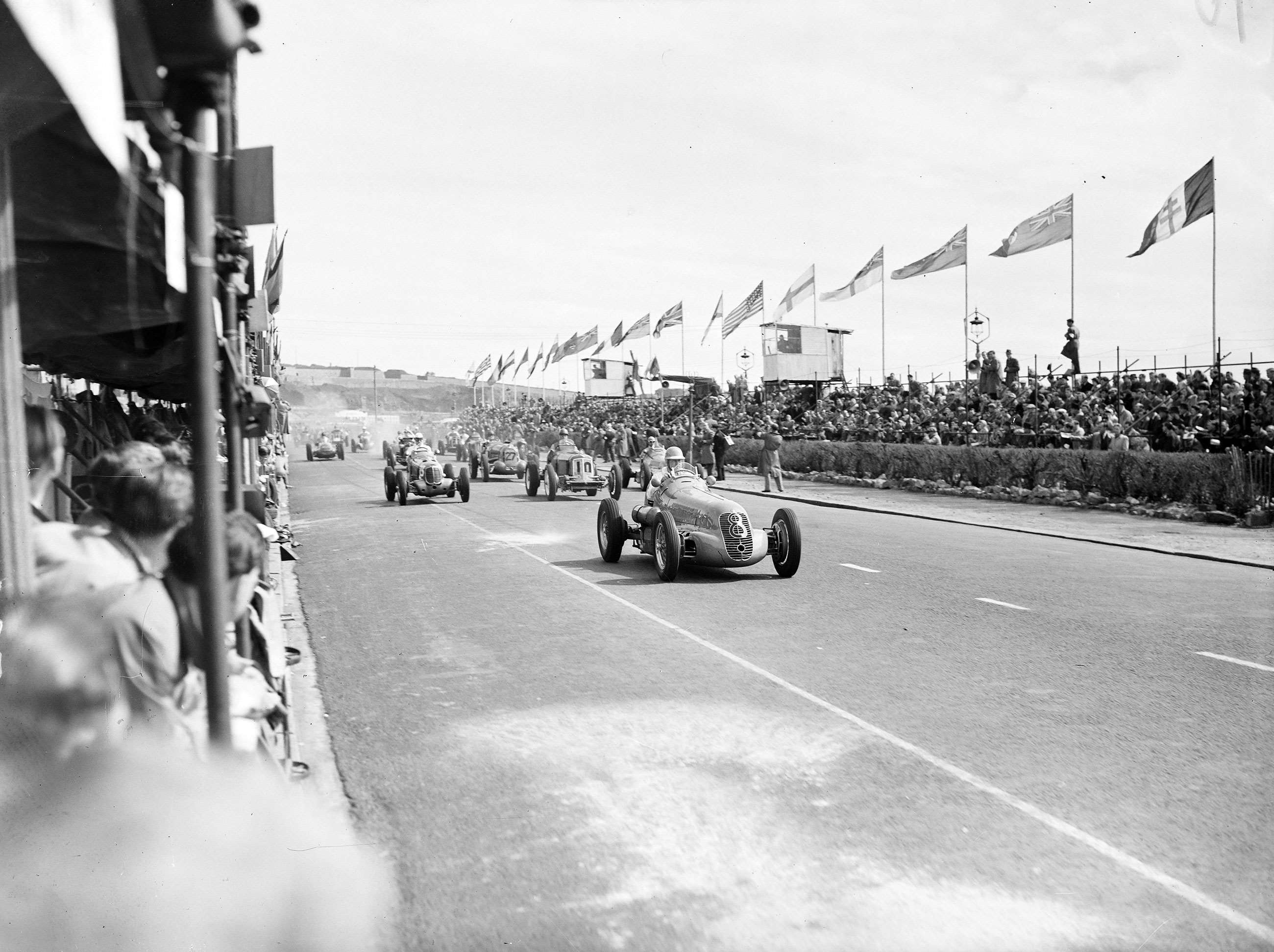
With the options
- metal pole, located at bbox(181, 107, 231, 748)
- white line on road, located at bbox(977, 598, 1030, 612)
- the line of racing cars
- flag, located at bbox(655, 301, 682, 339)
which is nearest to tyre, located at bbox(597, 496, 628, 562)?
the line of racing cars

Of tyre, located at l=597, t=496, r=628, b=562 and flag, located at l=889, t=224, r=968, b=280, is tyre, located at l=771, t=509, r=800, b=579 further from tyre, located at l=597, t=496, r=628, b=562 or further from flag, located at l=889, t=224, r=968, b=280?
flag, located at l=889, t=224, r=968, b=280

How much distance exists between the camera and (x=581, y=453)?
25.2m

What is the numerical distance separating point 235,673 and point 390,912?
3.55ft

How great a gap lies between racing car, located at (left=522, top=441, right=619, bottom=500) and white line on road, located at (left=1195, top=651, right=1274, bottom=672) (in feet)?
54.6

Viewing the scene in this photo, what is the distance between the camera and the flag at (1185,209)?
923 inches

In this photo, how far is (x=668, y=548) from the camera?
1149cm

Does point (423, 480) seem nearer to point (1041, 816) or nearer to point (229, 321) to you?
point (1041, 816)

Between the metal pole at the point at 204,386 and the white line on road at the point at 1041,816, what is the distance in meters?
3.45

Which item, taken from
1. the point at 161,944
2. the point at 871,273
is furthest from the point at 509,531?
the point at 871,273

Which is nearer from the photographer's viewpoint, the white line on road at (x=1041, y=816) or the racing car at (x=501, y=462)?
the white line on road at (x=1041, y=816)

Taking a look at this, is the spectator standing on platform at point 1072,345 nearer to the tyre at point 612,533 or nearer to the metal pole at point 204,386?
the tyre at point 612,533

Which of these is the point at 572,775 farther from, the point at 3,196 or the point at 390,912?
the point at 3,196

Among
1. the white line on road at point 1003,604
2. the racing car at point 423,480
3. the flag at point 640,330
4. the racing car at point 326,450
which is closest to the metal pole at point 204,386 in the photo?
the white line on road at point 1003,604

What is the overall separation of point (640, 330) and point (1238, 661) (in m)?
44.6
